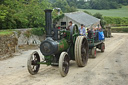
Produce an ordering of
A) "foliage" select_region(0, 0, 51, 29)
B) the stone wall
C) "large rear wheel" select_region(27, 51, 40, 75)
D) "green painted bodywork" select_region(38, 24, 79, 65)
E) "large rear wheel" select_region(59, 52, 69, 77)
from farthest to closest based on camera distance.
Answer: "foliage" select_region(0, 0, 51, 29)
the stone wall
"green painted bodywork" select_region(38, 24, 79, 65)
"large rear wheel" select_region(27, 51, 40, 75)
"large rear wheel" select_region(59, 52, 69, 77)

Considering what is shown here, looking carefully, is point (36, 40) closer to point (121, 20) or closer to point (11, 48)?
point (11, 48)

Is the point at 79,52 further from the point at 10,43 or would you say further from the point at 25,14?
the point at 25,14

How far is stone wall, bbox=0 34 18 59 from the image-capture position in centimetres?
1061

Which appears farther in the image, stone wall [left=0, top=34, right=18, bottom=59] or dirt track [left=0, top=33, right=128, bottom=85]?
stone wall [left=0, top=34, right=18, bottom=59]

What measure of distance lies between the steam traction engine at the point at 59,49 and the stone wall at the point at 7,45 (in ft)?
11.8

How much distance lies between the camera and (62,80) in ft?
21.4

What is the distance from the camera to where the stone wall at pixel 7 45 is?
34.8 ft

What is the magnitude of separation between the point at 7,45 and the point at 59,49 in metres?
4.82

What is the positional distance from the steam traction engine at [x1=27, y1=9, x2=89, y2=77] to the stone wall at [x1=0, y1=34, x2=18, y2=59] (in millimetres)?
3594

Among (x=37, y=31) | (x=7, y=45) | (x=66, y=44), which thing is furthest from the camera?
(x=37, y=31)

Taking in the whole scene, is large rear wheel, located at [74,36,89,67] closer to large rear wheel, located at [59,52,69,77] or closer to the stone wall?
large rear wheel, located at [59,52,69,77]

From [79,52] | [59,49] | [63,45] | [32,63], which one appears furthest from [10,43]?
[79,52]

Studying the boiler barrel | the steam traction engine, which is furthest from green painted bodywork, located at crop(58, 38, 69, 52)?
the boiler barrel

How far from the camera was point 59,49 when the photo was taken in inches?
290
